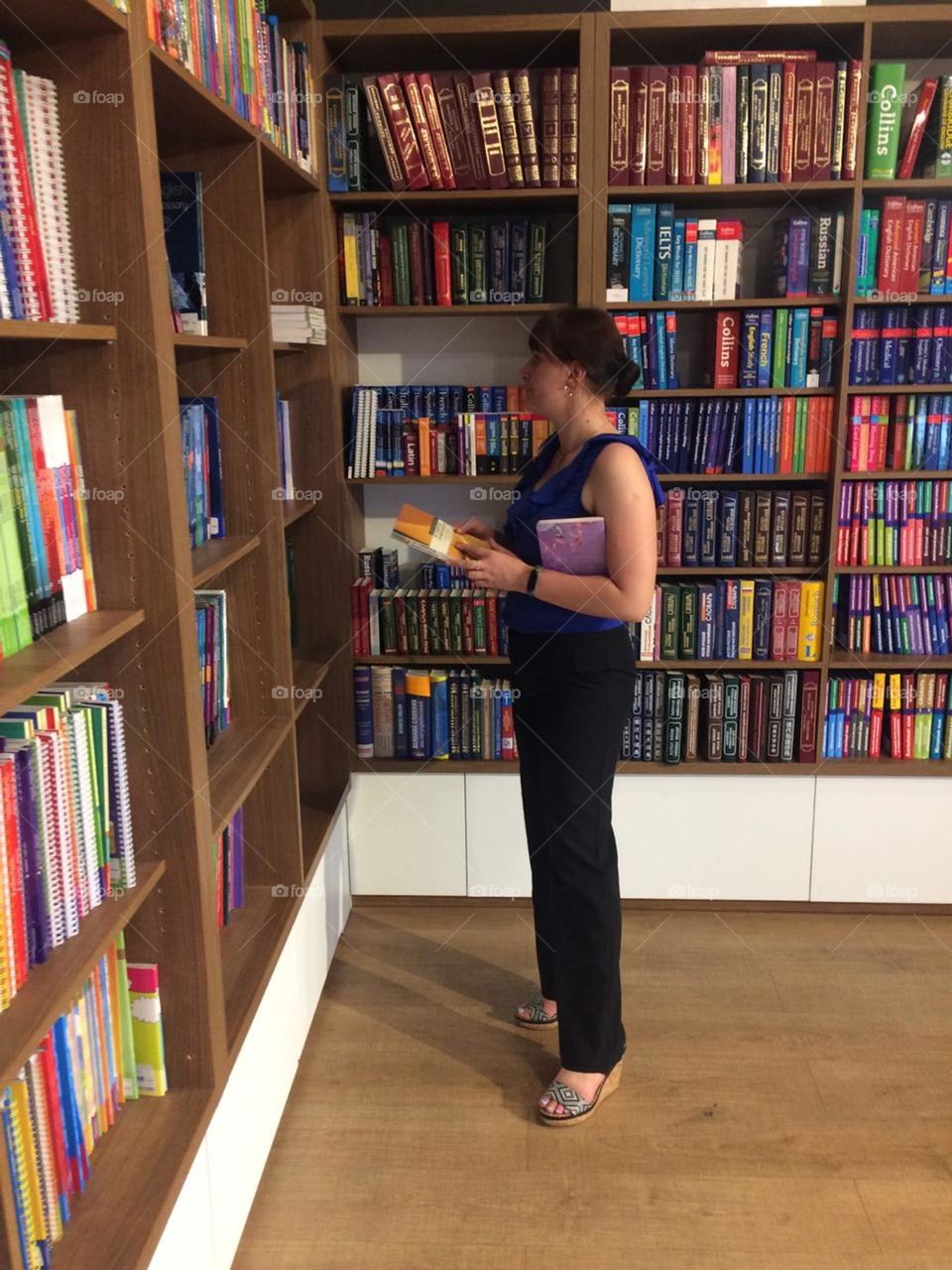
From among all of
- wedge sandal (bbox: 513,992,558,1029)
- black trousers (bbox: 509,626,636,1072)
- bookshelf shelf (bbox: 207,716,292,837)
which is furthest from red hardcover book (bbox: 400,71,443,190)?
wedge sandal (bbox: 513,992,558,1029)

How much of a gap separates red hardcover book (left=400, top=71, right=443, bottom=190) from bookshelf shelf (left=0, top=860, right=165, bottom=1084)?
193 centimetres

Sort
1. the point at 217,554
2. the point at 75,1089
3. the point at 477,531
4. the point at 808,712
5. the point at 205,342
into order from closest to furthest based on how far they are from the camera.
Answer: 1. the point at 75,1089
2. the point at 205,342
3. the point at 217,554
4. the point at 477,531
5. the point at 808,712

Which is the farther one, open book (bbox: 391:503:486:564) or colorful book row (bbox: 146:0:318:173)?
open book (bbox: 391:503:486:564)

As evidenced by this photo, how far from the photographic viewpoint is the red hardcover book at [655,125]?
8.43 ft

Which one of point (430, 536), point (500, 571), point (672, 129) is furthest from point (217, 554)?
point (672, 129)

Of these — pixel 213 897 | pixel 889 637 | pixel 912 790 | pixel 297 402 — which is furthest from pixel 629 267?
pixel 213 897

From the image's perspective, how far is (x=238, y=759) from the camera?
200 centimetres

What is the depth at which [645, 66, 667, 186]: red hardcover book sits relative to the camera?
Answer: 8.43 ft

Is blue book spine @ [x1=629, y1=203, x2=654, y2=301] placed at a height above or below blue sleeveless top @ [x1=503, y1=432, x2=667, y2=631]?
above

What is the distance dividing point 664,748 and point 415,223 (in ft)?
5.14

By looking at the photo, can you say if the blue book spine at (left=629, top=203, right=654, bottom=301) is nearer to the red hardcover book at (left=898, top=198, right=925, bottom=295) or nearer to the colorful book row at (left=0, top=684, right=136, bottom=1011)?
the red hardcover book at (left=898, top=198, right=925, bottom=295)

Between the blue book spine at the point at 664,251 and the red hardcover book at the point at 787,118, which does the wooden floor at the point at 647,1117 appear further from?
the red hardcover book at the point at 787,118

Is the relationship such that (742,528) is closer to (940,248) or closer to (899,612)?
(899,612)

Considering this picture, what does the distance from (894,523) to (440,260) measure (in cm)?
141
